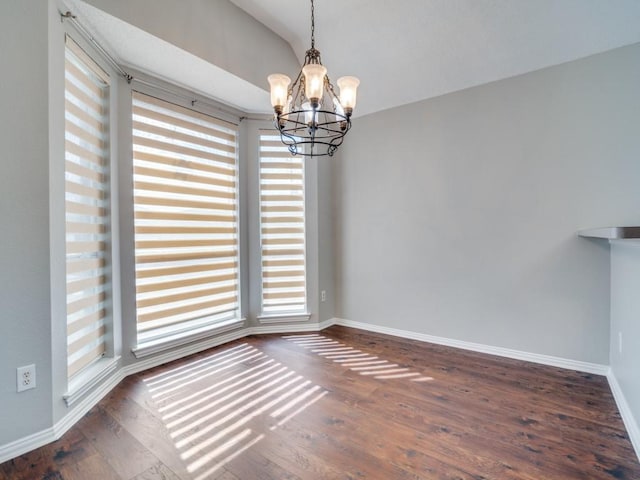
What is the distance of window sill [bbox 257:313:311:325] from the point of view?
3469 millimetres

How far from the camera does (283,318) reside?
3508 mm

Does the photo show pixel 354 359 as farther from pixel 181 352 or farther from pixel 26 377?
pixel 26 377

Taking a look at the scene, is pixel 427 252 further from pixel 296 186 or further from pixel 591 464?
pixel 591 464

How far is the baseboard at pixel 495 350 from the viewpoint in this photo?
2432mm

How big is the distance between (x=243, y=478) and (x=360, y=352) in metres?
1.69

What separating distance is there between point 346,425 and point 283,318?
71.5 inches

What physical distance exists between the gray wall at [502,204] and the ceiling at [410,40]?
155mm

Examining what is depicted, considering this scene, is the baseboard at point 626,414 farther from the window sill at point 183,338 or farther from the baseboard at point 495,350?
the window sill at point 183,338

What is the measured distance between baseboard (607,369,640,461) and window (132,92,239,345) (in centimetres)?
316

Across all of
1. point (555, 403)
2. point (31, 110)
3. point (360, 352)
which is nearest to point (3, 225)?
point (31, 110)

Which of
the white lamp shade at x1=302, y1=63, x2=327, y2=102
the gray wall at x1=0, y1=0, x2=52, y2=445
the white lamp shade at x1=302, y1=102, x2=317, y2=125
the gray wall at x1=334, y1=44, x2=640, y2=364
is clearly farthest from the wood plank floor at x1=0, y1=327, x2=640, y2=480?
the white lamp shade at x1=302, y1=63, x2=327, y2=102

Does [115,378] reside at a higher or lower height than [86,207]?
lower

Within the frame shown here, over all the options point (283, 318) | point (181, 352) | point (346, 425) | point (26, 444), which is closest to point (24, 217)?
point (26, 444)

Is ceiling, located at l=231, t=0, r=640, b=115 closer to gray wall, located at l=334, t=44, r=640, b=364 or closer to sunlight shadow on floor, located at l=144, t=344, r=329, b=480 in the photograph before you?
gray wall, located at l=334, t=44, r=640, b=364
